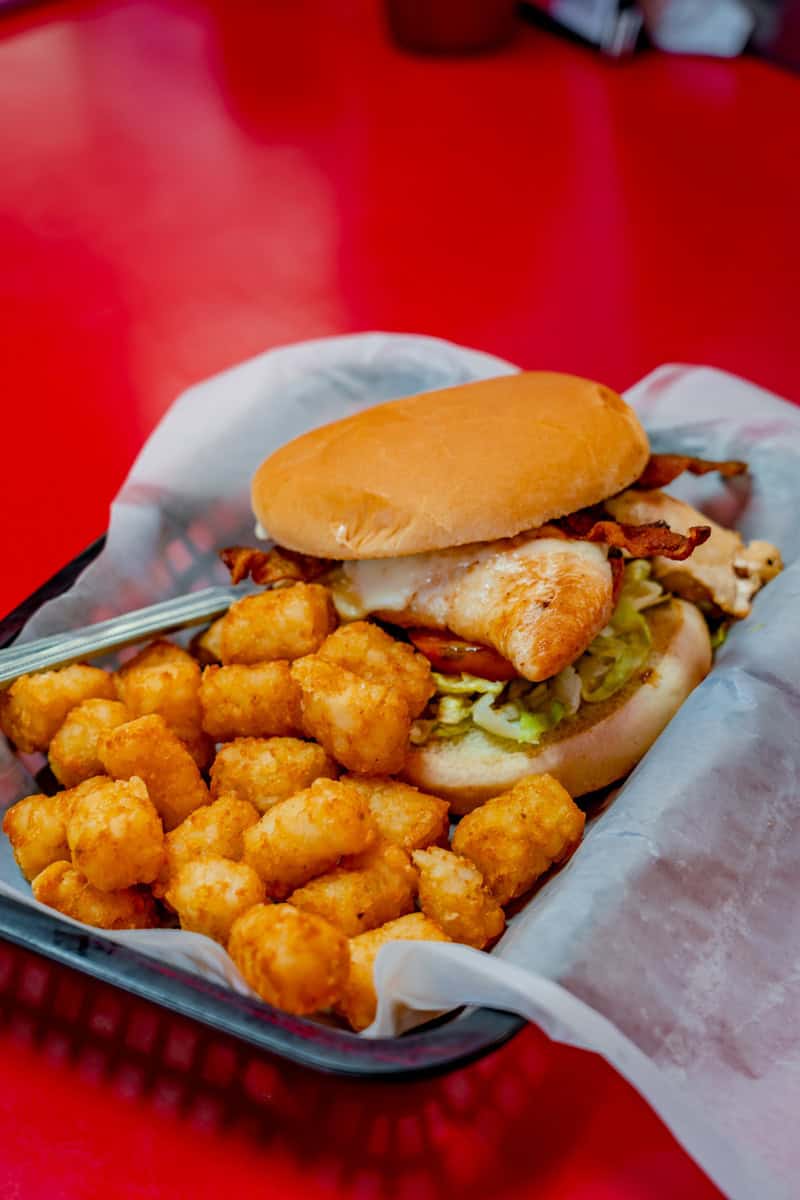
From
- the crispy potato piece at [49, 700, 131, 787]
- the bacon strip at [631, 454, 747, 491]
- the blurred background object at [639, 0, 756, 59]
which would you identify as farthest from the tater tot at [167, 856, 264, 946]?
the blurred background object at [639, 0, 756, 59]

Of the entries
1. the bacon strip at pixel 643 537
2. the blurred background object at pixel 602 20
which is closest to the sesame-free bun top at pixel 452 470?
the bacon strip at pixel 643 537

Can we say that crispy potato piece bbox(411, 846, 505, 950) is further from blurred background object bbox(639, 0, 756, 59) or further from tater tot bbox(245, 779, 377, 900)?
blurred background object bbox(639, 0, 756, 59)

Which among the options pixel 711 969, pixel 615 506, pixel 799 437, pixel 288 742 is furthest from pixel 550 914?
pixel 799 437

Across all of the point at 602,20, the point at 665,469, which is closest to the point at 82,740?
the point at 665,469

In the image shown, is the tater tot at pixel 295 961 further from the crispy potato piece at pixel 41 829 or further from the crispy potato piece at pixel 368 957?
the crispy potato piece at pixel 41 829

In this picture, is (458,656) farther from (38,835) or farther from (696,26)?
(696,26)
